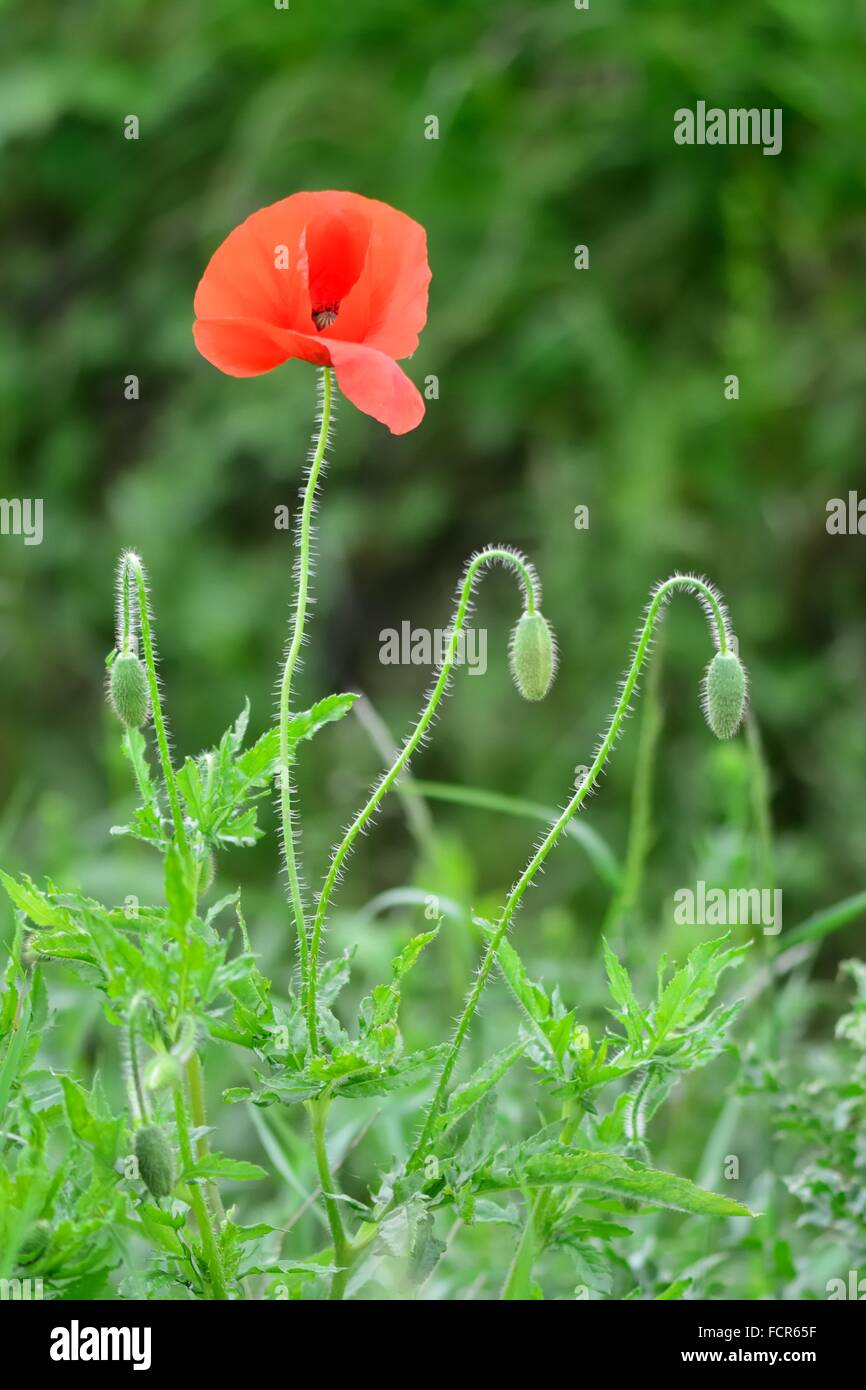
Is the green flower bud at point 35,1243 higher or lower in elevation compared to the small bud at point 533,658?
lower

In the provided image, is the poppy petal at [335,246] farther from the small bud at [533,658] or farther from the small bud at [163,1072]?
the small bud at [163,1072]

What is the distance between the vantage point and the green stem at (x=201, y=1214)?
3.35 ft

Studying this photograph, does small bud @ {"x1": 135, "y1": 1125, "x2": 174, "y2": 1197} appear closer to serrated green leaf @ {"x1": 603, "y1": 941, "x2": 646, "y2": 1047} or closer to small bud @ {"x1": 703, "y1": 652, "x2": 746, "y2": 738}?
serrated green leaf @ {"x1": 603, "y1": 941, "x2": 646, "y2": 1047}

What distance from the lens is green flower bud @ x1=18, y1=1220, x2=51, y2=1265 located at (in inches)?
39.1

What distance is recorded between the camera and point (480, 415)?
310 cm

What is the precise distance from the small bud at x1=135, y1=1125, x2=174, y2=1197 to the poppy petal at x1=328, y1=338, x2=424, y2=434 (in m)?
0.44

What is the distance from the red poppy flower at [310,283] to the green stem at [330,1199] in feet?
1.48

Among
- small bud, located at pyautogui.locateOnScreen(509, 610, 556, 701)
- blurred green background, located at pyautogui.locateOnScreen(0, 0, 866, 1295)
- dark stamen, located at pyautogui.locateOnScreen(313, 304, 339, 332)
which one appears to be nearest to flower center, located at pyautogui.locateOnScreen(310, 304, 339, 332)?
dark stamen, located at pyautogui.locateOnScreen(313, 304, 339, 332)

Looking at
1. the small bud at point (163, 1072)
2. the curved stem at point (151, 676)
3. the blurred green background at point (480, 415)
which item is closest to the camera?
the small bud at point (163, 1072)

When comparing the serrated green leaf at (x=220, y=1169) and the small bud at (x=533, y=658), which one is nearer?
the serrated green leaf at (x=220, y=1169)

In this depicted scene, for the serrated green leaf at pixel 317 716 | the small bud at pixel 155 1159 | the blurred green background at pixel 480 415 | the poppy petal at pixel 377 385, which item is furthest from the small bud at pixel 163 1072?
the blurred green background at pixel 480 415

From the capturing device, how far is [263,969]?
2.55 metres

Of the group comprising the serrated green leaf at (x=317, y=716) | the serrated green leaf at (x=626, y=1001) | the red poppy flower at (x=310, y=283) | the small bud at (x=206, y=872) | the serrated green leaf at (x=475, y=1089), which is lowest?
the serrated green leaf at (x=475, y=1089)

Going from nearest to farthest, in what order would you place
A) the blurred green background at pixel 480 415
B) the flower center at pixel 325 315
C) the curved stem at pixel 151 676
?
the curved stem at pixel 151 676 < the flower center at pixel 325 315 < the blurred green background at pixel 480 415
